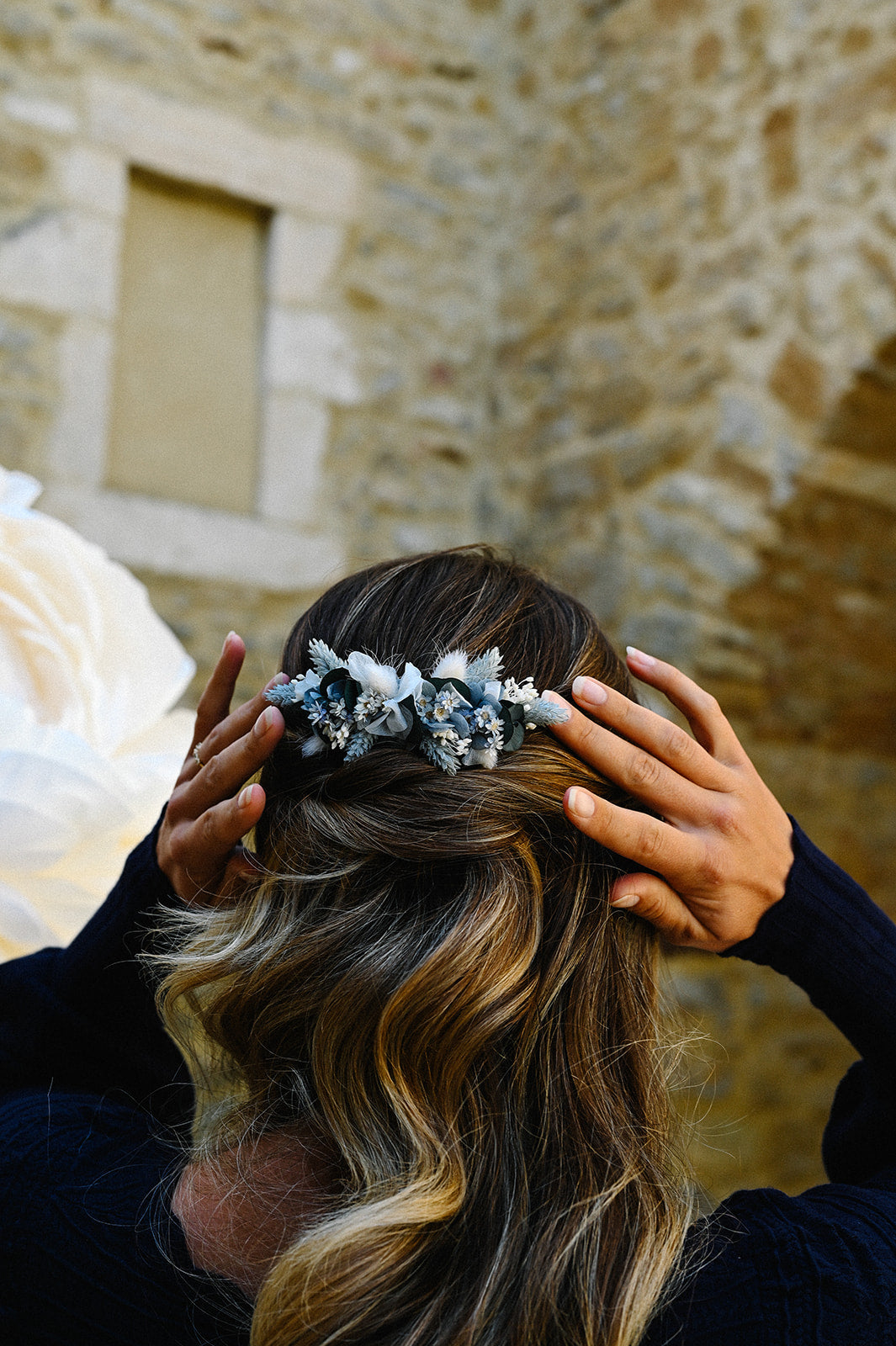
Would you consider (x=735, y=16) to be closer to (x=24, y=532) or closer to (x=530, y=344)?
(x=530, y=344)

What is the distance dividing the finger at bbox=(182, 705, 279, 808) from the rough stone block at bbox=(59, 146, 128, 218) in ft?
9.57

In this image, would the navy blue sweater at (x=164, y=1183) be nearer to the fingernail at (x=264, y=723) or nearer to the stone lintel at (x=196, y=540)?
the fingernail at (x=264, y=723)

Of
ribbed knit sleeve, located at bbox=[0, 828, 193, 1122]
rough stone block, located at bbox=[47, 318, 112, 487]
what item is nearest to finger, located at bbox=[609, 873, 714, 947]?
ribbed knit sleeve, located at bbox=[0, 828, 193, 1122]

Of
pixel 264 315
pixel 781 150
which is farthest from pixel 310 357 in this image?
pixel 781 150

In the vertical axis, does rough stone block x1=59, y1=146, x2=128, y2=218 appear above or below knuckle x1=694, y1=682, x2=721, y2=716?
above

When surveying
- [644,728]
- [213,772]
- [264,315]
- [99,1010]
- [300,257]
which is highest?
[300,257]

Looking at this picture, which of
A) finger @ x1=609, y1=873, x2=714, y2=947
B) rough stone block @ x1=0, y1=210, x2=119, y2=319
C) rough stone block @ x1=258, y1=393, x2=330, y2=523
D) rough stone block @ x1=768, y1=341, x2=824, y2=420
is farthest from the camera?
rough stone block @ x1=258, y1=393, x2=330, y2=523

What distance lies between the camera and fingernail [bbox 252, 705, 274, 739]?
851 mm

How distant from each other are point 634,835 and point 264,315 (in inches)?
126

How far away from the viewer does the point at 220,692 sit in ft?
3.35

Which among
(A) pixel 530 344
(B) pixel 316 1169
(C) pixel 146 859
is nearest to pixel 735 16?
(A) pixel 530 344

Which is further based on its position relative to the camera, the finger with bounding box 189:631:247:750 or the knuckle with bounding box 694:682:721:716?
the finger with bounding box 189:631:247:750

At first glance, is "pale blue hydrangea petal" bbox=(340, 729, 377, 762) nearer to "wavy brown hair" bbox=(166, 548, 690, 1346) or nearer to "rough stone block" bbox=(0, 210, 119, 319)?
"wavy brown hair" bbox=(166, 548, 690, 1346)

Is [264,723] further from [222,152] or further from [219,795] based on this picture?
[222,152]
